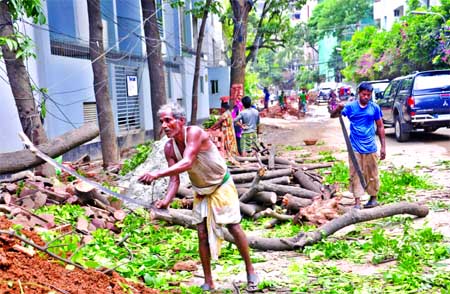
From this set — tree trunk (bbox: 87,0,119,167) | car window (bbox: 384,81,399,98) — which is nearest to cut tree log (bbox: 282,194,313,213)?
tree trunk (bbox: 87,0,119,167)

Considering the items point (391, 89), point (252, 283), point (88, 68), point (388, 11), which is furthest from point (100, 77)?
point (388, 11)

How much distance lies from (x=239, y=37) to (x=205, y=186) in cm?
1546

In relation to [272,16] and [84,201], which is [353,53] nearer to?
[272,16]

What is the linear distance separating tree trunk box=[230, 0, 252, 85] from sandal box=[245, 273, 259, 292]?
15.3m

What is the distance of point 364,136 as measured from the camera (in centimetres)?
719

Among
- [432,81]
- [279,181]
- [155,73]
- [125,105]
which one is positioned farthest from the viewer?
[125,105]

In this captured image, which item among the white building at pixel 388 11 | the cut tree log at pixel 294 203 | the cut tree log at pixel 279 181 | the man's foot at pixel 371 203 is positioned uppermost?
the white building at pixel 388 11

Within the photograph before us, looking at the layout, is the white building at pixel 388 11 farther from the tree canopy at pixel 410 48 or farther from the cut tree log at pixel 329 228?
the cut tree log at pixel 329 228

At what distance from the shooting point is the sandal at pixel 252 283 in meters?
4.51

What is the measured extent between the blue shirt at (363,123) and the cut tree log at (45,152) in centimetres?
398

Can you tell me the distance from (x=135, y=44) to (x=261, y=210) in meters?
12.9

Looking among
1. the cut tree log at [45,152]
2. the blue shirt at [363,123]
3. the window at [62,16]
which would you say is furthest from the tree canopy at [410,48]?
the cut tree log at [45,152]

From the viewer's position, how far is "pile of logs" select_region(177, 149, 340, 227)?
6.80 m

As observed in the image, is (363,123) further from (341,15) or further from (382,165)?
(341,15)
